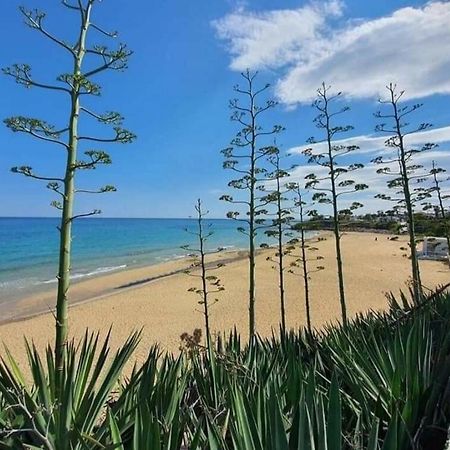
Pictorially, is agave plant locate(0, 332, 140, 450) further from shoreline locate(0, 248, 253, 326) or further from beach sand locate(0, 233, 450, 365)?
shoreline locate(0, 248, 253, 326)

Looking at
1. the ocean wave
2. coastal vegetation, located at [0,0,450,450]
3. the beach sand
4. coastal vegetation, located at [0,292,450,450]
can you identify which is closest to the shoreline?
the beach sand

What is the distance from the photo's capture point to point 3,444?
198 cm

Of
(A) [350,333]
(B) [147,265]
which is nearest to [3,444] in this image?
(A) [350,333]

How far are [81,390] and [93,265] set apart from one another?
1386 inches

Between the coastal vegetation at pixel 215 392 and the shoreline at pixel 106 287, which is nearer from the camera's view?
the coastal vegetation at pixel 215 392

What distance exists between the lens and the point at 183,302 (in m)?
20.6

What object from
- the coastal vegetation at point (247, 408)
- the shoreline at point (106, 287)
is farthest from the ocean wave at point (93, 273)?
the coastal vegetation at point (247, 408)

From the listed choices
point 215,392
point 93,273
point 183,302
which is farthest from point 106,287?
point 215,392

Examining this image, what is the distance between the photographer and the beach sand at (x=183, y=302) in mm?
15438

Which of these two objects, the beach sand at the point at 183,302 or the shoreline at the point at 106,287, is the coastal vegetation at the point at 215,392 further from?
the shoreline at the point at 106,287

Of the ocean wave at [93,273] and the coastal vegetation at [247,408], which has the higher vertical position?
the coastal vegetation at [247,408]

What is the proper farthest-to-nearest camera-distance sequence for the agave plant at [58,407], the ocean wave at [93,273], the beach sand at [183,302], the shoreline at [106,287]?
the ocean wave at [93,273] → the shoreline at [106,287] → the beach sand at [183,302] → the agave plant at [58,407]

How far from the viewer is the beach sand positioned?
15438mm

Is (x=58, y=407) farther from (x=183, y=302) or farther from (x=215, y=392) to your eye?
(x=183, y=302)
